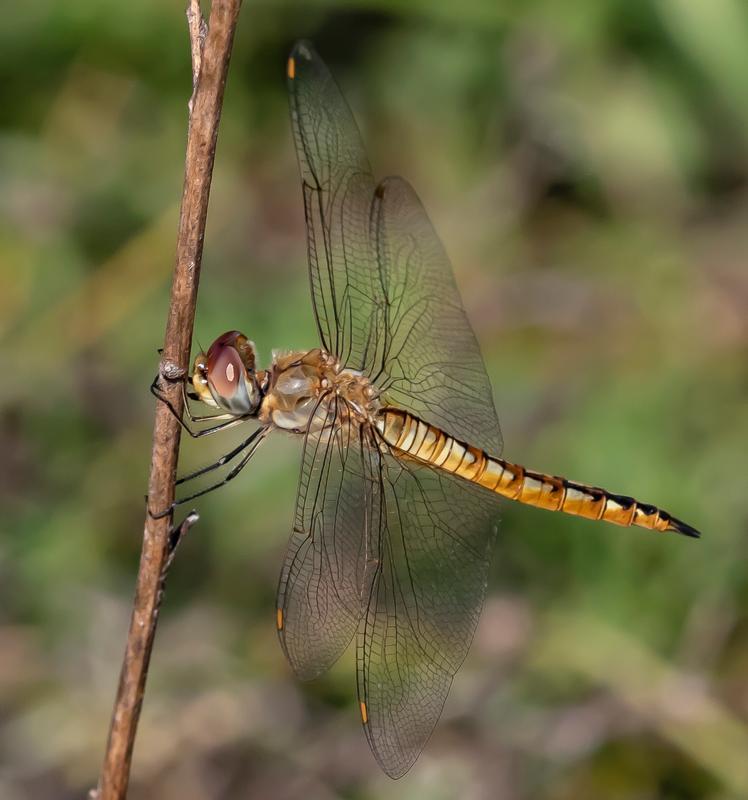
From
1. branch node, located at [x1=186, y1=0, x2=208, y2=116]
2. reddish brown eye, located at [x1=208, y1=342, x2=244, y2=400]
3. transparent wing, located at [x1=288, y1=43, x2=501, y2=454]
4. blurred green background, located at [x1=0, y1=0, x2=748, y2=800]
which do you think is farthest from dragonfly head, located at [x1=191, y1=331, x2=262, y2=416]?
blurred green background, located at [x1=0, y1=0, x2=748, y2=800]

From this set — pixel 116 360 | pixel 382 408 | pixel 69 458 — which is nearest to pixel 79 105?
pixel 116 360

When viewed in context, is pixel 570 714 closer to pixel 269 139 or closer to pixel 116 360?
pixel 116 360

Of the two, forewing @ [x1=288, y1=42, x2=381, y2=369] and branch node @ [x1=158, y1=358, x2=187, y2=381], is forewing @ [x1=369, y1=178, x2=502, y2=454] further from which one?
branch node @ [x1=158, y1=358, x2=187, y2=381]

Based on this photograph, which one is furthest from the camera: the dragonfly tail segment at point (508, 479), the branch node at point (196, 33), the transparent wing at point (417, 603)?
the dragonfly tail segment at point (508, 479)

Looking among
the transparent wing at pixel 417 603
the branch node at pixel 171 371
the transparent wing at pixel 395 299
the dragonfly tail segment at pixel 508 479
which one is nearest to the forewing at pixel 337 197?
the transparent wing at pixel 395 299

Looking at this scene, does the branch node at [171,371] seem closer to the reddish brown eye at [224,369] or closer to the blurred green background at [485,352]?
the reddish brown eye at [224,369]

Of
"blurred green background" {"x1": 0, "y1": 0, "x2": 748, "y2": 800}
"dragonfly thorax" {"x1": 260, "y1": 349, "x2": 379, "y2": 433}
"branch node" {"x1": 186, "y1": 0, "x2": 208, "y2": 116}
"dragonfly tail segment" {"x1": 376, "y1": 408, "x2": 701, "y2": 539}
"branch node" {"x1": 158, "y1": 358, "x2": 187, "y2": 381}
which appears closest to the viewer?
"branch node" {"x1": 186, "y1": 0, "x2": 208, "y2": 116}

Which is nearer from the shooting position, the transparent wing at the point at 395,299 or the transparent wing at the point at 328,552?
the transparent wing at the point at 328,552
